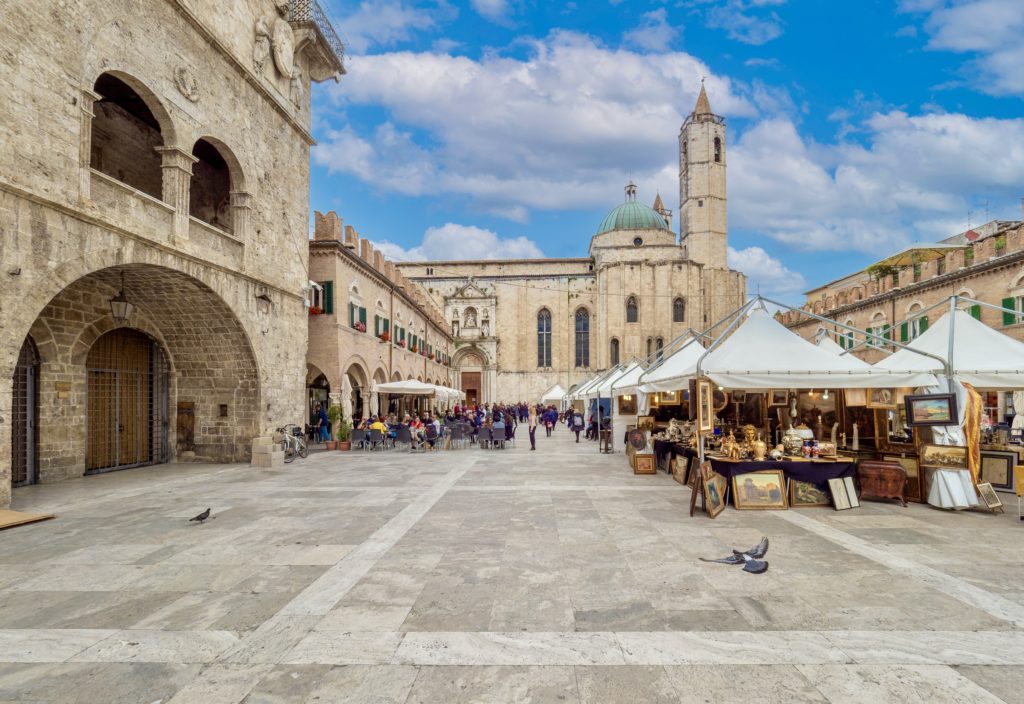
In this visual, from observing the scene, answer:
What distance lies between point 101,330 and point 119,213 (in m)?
3.58

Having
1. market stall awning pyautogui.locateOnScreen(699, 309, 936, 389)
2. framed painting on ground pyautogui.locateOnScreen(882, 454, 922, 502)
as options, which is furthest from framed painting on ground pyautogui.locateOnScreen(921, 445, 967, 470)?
market stall awning pyautogui.locateOnScreen(699, 309, 936, 389)

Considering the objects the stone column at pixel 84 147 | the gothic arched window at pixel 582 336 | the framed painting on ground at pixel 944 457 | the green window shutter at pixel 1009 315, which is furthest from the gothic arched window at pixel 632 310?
the stone column at pixel 84 147

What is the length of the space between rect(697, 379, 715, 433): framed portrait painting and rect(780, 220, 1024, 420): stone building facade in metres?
6.96

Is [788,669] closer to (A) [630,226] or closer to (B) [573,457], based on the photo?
(B) [573,457]

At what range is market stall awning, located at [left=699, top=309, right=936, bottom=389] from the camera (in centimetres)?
829

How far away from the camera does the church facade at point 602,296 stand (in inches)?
1941

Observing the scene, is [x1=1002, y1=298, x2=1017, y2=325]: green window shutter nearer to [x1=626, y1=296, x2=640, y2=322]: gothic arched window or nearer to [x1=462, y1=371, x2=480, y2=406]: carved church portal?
[x1=626, y1=296, x2=640, y2=322]: gothic arched window

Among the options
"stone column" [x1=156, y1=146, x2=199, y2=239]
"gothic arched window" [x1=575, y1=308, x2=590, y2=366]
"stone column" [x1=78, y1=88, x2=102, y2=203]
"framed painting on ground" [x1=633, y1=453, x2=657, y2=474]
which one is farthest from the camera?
"gothic arched window" [x1=575, y1=308, x2=590, y2=366]

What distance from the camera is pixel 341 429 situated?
17641 millimetres

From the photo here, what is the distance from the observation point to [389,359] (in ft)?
79.5

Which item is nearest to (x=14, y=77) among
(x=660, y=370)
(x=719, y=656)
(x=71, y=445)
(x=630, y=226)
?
(x=71, y=445)

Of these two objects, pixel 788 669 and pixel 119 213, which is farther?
pixel 119 213

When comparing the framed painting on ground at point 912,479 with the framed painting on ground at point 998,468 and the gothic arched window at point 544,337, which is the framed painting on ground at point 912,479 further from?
the gothic arched window at point 544,337

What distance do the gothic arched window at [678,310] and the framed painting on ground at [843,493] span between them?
42.9 m
